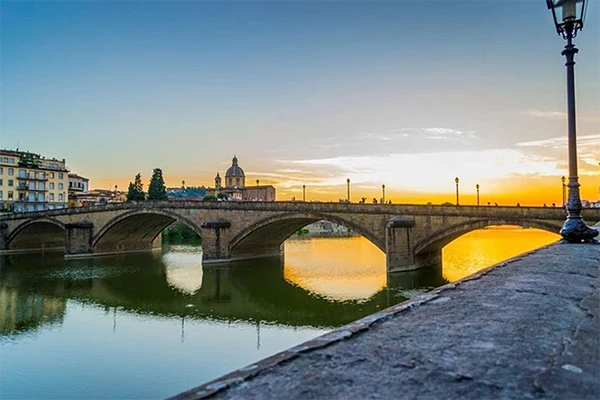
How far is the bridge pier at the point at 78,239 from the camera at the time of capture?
148 ft

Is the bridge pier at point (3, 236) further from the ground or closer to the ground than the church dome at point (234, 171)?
closer to the ground

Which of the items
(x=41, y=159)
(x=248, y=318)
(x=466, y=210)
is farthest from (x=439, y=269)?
(x=41, y=159)

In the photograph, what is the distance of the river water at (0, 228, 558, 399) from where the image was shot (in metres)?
12.9

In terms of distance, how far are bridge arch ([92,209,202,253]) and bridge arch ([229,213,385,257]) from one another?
432 centimetres

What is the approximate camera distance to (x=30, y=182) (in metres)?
68.4

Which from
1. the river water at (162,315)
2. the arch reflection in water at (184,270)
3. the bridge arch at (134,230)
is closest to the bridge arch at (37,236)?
the bridge arch at (134,230)

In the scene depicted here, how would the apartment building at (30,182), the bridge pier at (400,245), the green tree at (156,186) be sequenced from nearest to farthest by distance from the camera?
the bridge pier at (400,245), the apartment building at (30,182), the green tree at (156,186)

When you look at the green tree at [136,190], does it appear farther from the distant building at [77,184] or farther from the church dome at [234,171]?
the church dome at [234,171]

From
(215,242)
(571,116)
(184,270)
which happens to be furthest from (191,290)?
(571,116)

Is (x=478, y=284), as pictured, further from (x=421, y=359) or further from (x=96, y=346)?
(x=96, y=346)

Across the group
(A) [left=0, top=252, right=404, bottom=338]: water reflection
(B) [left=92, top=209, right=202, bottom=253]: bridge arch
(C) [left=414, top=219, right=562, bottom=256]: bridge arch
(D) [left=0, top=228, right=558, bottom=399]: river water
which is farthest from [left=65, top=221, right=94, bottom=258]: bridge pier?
(C) [left=414, top=219, right=562, bottom=256]: bridge arch

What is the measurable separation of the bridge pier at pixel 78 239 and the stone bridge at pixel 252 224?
3.5 inches

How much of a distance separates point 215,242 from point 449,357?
122 ft

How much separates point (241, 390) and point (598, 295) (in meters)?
3.59
